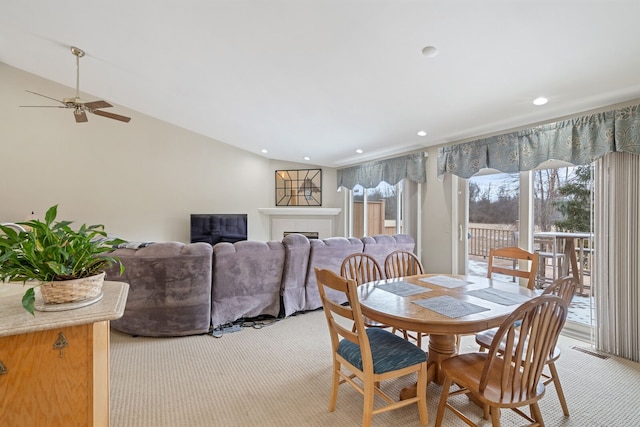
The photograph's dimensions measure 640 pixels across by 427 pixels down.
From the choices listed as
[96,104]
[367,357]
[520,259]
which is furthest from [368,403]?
[96,104]

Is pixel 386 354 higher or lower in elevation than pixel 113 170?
lower

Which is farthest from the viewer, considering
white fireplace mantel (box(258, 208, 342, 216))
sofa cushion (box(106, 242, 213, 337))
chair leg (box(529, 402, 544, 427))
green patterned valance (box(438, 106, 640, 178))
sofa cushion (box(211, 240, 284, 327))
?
white fireplace mantel (box(258, 208, 342, 216))

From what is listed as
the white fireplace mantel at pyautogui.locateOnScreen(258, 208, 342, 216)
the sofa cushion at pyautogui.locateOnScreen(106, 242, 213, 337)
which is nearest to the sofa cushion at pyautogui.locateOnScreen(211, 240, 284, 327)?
the sofa cushion at pyautogui.locateOnScreen(106, 242, 213, 337)

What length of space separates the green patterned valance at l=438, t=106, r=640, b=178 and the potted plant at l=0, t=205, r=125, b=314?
378 cm

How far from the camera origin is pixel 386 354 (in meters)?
1.77

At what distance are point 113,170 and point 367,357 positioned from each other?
565 cm

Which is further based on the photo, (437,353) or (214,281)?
(214,281)

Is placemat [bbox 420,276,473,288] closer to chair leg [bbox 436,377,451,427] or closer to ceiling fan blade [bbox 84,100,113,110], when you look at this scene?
chair leg [bbox 436,377,451,427]

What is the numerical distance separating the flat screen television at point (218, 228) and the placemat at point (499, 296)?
4.96m

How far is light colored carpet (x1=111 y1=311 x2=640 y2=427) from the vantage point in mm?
1874

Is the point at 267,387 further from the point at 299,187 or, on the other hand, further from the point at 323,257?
the point at 299,187

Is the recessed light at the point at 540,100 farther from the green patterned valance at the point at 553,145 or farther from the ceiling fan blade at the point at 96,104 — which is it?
the ceiling fan blade at the point at 96,104

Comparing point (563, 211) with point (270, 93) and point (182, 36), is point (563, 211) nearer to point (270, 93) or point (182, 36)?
point (270, 93)

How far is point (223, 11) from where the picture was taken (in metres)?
2.36
